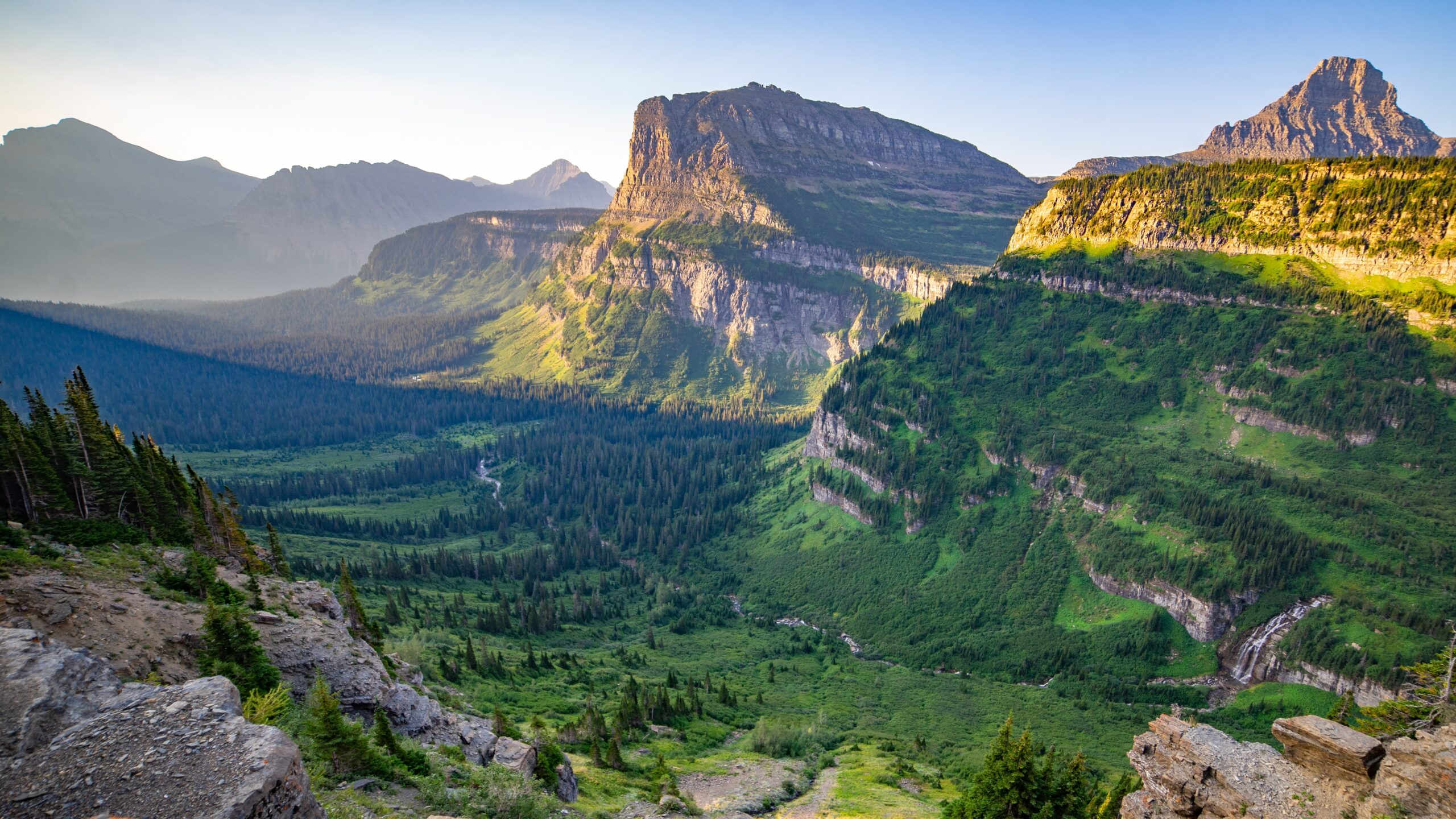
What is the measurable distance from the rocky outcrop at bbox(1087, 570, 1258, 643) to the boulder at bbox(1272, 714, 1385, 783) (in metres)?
79.2

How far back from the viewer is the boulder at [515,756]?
4312 centimetres

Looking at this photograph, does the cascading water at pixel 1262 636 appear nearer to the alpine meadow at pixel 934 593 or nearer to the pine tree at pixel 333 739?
the alpine meadow at pixel 934 593

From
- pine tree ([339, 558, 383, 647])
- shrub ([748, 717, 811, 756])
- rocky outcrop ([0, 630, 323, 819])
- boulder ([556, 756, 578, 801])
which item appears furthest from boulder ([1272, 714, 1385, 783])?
pine tree ([339, 558, 383, 647])

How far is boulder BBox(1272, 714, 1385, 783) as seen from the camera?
1265 inches

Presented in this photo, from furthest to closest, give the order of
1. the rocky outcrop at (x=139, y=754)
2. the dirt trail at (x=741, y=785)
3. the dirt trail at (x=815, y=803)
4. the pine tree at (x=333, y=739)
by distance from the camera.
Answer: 1. the dirt trail at (x=741, y=785)
2. the dirt trail at (x=815, y=803)
3. the pine tree at (x=333, y=739)
4. the rocky outcrop at (x=139, y=754)

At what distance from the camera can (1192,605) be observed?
337ft

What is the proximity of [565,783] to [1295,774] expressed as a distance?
4533 centimetres

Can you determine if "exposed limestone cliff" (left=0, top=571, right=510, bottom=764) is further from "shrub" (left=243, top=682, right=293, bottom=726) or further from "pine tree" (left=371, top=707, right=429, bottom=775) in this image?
"pine tree" (left=371, top=707, right=429, bottom=775)

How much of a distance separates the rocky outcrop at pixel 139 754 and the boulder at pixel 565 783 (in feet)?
99.0

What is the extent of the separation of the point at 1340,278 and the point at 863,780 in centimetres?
15654

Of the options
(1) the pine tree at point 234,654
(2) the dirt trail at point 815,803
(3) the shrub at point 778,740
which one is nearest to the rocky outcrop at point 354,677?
(1) the pine tree at point 234,654

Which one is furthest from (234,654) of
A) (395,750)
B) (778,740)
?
(778,740)

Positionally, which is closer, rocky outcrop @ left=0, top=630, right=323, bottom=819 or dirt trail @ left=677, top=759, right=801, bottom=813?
rocky outcrop @ left=0, top=630, right=323, bottom=819

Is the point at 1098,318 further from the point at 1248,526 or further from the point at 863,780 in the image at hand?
the point at 863,780
